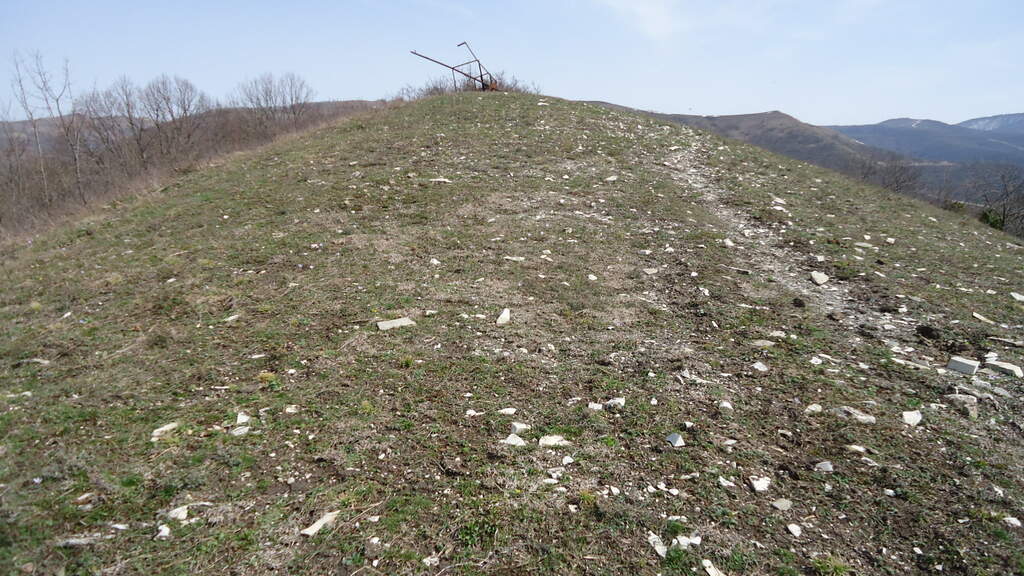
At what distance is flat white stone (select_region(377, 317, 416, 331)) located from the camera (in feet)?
13.6

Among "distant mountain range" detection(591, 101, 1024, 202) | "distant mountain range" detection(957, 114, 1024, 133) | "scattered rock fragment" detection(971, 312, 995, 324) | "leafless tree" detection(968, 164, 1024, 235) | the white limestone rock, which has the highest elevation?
"distant mountain range" detection(957, 114, 1024, 133)

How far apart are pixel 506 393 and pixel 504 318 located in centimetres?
110

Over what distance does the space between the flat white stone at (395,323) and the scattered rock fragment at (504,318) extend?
2.48 feet

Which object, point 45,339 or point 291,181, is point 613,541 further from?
point 291,181

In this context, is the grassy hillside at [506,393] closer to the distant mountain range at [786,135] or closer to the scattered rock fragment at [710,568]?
the scattered rock fragment at [710,568]

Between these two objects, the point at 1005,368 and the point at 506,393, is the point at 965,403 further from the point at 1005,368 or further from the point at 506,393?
the point at 506,393

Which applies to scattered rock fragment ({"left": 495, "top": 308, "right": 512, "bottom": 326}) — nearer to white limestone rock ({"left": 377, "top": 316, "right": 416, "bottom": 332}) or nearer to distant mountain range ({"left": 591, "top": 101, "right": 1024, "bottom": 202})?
white limestone rock ({"left": 377, "top": 316, "right": 416, "bottom": 332})

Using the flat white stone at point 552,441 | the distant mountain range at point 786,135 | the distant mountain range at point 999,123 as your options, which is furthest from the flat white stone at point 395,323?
the distant mountain range at point 999,123

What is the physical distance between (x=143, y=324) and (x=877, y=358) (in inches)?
248

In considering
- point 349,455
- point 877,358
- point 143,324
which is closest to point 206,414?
point 349,455

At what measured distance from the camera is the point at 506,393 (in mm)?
3295

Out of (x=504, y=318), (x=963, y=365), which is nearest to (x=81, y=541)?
(x=504, y=318)

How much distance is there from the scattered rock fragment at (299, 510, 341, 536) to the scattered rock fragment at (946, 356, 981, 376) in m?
4.32

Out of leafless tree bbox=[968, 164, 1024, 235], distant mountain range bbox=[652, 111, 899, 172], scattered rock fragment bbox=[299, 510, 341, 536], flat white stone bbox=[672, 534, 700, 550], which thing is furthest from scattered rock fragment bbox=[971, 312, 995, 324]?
distant mountain range bbox=[652, 111, 899, 172]
